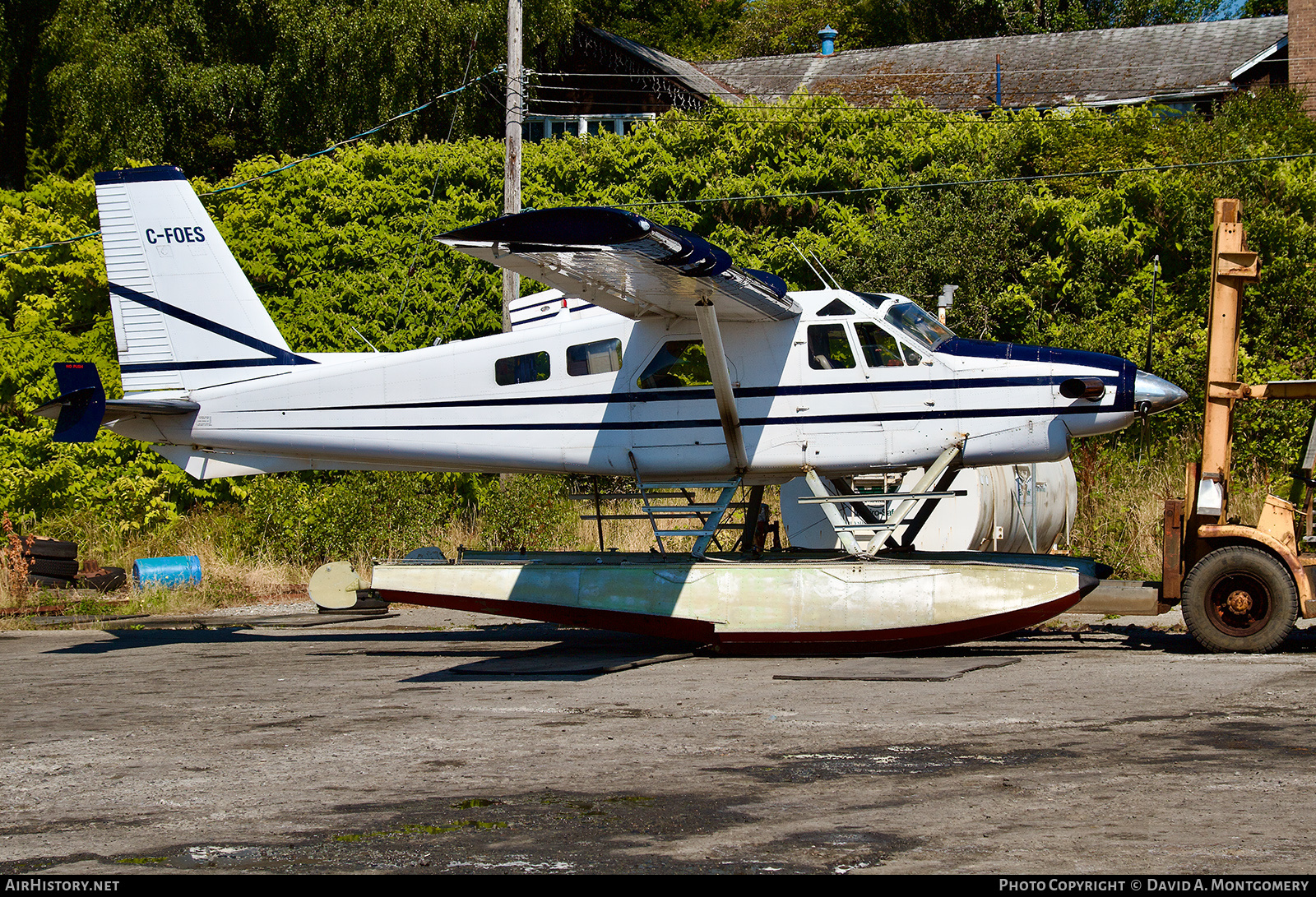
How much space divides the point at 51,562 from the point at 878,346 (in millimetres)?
11794

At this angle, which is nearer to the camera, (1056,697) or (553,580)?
(1056,697)

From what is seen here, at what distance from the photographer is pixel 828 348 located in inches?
466

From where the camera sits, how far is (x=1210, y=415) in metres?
10.8

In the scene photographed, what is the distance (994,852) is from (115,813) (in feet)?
13.3

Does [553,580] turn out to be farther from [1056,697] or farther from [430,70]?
[430,70]

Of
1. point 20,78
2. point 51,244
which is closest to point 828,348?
point 51,244

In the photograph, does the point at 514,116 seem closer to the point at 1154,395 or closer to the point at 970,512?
the point at 970,512

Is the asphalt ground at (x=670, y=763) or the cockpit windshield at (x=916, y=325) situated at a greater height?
the cockpit windshield at (x=916, y=325)

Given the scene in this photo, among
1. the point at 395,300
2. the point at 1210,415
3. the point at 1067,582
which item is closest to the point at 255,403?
the point at 395,300

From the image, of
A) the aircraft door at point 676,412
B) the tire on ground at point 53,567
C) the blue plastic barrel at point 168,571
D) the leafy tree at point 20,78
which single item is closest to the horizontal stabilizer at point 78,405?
the blue plastic barrel at point 168,571

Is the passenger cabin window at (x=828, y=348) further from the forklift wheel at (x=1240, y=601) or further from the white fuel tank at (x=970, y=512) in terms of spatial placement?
the forklift wheel at (x=1240, y=601)

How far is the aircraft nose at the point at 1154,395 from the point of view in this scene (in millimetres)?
10938

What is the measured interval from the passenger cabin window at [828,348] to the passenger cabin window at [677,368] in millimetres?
1046
